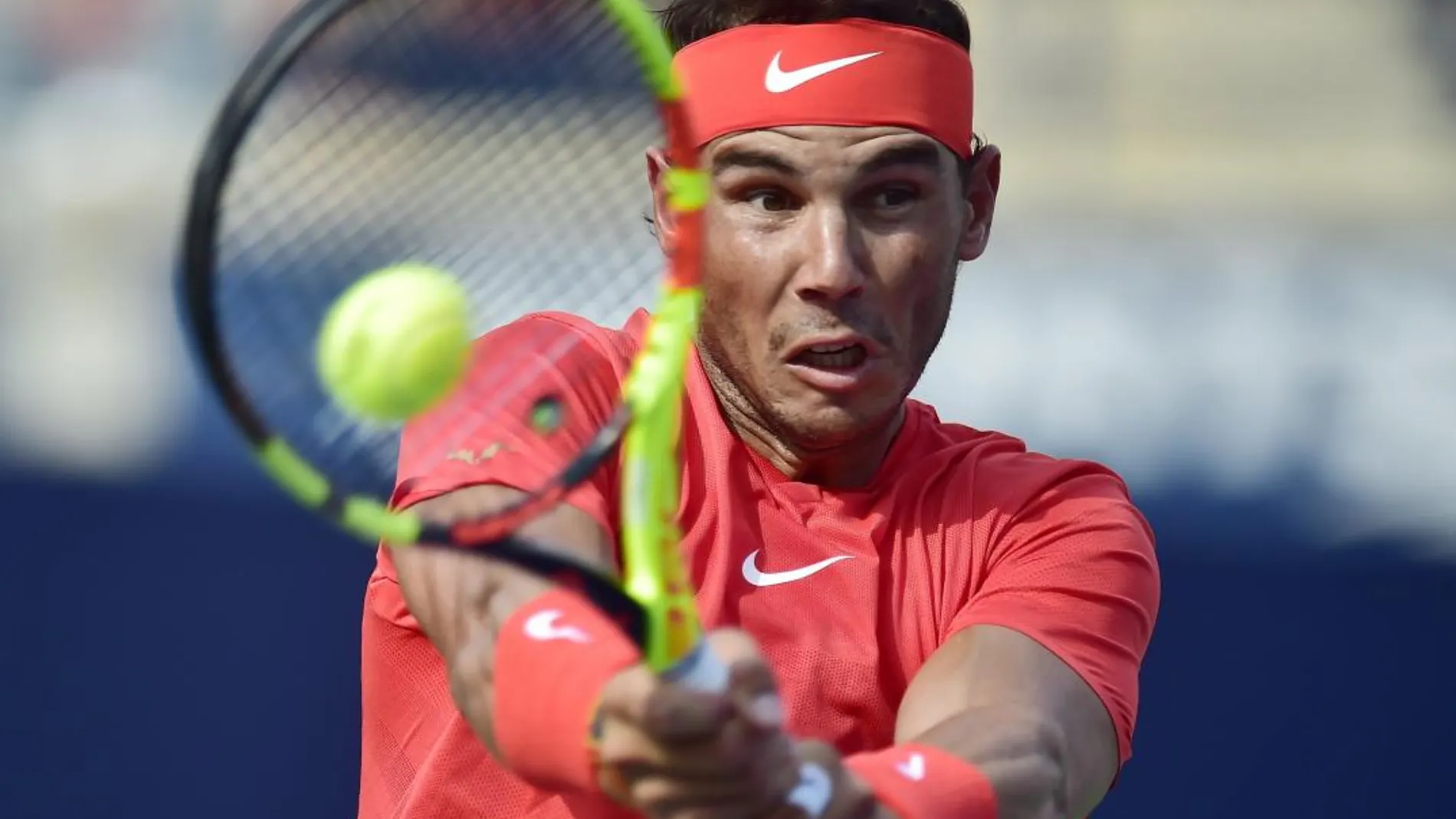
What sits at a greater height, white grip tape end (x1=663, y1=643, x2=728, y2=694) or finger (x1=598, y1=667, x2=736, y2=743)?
white grip tape end (x1=663, y1=643, x2=728, y2=694)

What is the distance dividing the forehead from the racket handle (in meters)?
0.96

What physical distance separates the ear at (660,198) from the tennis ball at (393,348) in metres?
0.81

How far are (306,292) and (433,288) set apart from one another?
0.60 feet

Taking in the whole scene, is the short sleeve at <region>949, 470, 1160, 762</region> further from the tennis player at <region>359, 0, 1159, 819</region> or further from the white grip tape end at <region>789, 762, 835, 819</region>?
the white grip tape end at <region>789, 762, 835, 819</region>

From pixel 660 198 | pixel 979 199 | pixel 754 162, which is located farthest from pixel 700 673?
pixel 979 199

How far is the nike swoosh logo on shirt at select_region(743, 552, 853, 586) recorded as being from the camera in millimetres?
2422

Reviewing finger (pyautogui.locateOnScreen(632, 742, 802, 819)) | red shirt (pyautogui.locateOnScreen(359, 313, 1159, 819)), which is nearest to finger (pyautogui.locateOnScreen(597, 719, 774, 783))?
finger (pyautogui.locateOnScreen(632, 742, 802, 819))

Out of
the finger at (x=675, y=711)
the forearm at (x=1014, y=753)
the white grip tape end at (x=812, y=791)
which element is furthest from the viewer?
the forearm at (x=1014, y=753)

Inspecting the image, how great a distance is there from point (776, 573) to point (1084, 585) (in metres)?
0.38

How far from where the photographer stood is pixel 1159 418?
382cm

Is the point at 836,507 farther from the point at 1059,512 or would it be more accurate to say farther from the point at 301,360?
the point at 301,360

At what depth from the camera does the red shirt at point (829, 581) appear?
2.34m

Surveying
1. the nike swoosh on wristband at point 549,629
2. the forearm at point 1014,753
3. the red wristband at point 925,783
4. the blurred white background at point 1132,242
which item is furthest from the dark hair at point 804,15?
the blurred white background at point 1132,242

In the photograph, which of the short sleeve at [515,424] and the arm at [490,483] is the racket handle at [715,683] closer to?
the arm at [490,483]
